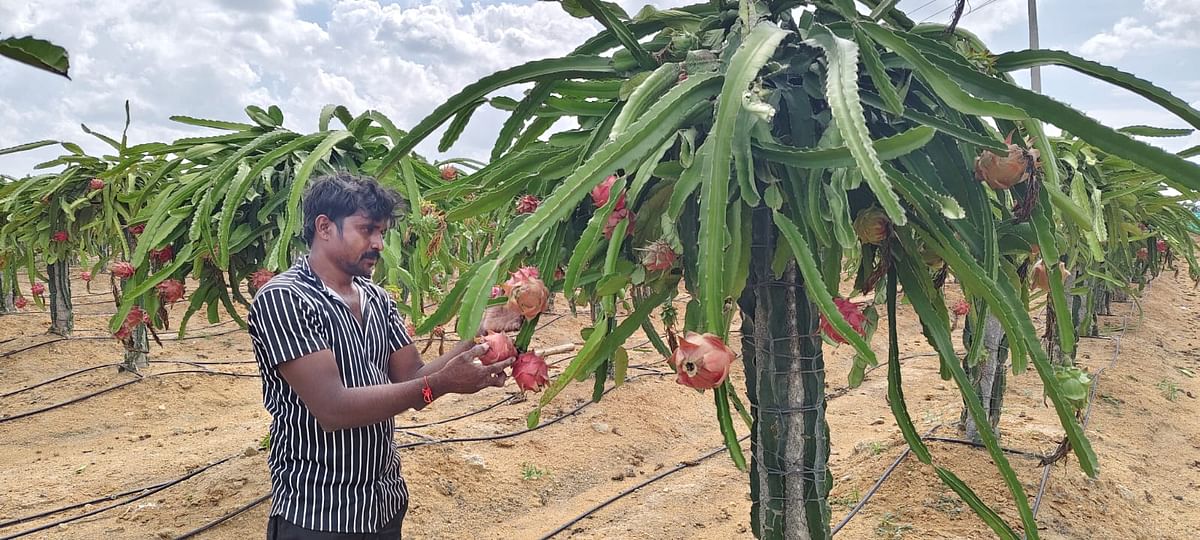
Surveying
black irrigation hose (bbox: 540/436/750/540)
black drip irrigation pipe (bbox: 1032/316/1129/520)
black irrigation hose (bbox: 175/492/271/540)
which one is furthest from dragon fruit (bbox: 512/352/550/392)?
black irrigation hose (bbox: 175/492/271/540)

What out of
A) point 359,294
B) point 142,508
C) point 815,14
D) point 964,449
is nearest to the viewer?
point 815,14

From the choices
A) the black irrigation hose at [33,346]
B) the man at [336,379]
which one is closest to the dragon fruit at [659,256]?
the man at [336,379]

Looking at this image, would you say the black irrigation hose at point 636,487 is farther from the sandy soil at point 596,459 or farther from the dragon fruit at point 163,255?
the dragon fruit at point 163,255

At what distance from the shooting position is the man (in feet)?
4.72

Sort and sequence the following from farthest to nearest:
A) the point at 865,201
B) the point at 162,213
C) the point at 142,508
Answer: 1. the point at 142,508
2. the point at 162,213
3. the point at 865,201

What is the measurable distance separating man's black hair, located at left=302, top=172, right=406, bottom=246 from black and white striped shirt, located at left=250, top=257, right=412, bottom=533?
0.42 feet

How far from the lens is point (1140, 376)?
5855 mm

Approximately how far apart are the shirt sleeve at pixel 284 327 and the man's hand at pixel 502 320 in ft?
1.67

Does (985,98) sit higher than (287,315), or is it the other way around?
(985,98)

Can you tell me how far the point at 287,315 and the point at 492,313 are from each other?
55 cm

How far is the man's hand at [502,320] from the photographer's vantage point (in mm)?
1114

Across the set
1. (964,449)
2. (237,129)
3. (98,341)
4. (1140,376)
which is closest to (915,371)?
(1140,376)

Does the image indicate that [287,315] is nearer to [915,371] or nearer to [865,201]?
[865,201]

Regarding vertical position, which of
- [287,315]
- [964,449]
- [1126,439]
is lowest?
[1126,439]
